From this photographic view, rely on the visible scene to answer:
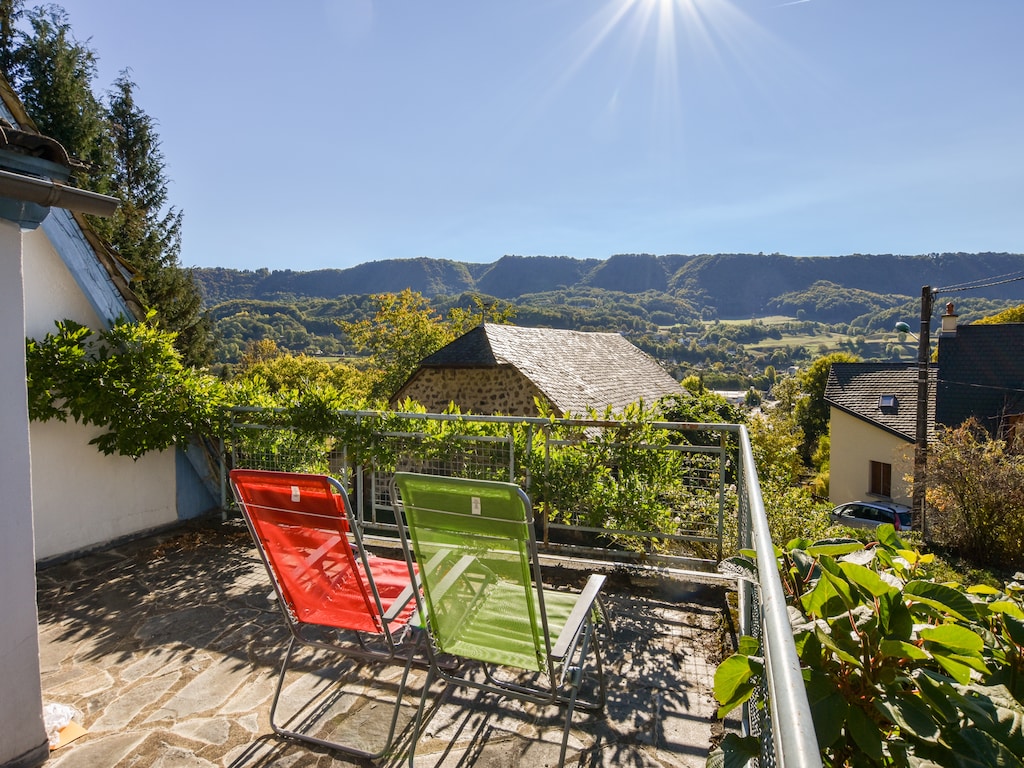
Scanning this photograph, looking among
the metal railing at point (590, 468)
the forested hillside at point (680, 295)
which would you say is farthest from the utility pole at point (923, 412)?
the forested hillside at point (680, 295)

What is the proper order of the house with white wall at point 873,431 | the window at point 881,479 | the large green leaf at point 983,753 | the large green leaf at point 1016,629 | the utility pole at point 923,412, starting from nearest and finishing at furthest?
the large green leaf at point 983,753 → the large green leaf at point 1016,629 → the utility pole at point 923,412 → the house with white wall at point 873,431 → the window at point 881,479

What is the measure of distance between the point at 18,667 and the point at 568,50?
9379 millimetres

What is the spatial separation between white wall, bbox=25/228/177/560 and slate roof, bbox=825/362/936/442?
22.9 metres

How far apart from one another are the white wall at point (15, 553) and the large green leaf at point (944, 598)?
3009mm

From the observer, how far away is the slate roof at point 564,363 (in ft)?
46.5

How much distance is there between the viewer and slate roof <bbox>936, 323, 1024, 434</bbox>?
2041 centimetres

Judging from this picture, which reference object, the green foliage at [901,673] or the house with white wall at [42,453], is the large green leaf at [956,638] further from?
the house with white wall at [42,453]

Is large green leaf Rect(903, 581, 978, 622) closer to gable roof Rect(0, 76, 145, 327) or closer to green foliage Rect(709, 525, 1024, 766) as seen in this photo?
green foliage Rect(709, 525, 1024, 766)

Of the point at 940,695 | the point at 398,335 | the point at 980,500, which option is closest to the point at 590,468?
the point at 940,695

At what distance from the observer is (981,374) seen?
2136 centimetres

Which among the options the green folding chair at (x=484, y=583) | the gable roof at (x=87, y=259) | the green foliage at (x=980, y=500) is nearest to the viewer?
the green folding chair at (x=484, y=583)

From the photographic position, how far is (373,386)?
31109 millimetres

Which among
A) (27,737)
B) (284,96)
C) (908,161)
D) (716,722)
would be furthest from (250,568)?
(908,161)

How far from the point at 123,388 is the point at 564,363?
13.1 meters
